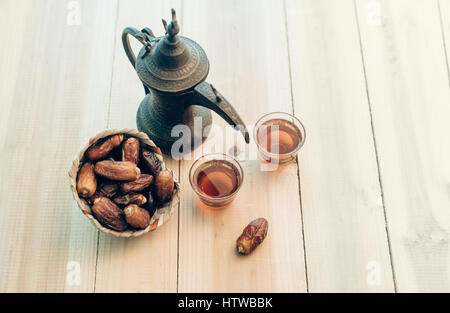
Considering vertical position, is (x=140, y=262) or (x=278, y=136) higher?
(x=278, y=136)

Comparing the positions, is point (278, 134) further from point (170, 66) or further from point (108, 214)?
point (108, 214)

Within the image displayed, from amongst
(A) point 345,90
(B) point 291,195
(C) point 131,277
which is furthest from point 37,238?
(A) point 345,90

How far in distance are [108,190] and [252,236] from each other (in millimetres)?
340

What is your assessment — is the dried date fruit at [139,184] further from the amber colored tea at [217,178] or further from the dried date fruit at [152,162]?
the amber colored tea at [217,178]

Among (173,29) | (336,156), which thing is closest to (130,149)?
(173,29)

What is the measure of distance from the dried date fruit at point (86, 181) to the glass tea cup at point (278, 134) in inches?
15.5

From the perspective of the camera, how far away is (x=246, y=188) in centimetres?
117

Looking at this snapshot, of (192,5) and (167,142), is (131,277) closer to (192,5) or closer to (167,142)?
(167,142)

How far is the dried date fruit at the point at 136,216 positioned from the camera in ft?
3.24

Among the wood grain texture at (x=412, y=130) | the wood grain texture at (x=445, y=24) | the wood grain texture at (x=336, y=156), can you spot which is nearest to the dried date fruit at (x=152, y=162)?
the wood grain texture at (x=336, y=156)

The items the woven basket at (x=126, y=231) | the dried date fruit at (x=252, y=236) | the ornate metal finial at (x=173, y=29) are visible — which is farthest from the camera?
the dried date fruit at (x=252, y=236)

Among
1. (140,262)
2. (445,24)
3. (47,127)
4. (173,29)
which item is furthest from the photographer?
(445,24)

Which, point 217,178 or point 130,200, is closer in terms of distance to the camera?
point 130,200

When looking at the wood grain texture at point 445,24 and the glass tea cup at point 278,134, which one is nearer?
the glass tea cup at point 278,134
